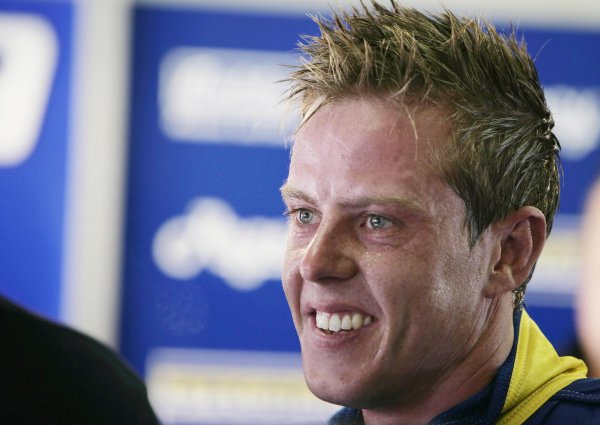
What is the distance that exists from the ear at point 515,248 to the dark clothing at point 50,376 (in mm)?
449

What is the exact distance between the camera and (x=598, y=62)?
326 centimetres

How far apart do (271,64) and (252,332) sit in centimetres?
82

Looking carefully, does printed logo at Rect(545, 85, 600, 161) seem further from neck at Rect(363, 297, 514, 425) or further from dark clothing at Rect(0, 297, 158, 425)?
dark clothing at Rect(0, 297, 158, 425)

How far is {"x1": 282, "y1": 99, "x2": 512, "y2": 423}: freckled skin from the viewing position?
114 cm

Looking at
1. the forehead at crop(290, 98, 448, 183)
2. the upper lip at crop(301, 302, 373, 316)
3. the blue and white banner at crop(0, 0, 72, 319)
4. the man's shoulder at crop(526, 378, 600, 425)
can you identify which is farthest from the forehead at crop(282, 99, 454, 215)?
the blue and white banner at crop(0, 0, 72, 319)

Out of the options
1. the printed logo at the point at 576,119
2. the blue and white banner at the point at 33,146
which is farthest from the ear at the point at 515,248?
the blue and white banner at the point at 33,146

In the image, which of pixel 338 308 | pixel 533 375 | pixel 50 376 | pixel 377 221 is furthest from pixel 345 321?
pixel 50 376

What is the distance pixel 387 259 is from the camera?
3.75ft

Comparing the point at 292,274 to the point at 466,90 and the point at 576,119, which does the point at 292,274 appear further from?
the point at 576,119

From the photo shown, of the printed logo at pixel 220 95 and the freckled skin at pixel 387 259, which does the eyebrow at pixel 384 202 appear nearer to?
the freckled skin at pixel 387 259

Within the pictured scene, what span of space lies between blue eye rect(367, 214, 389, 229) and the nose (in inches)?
1.1

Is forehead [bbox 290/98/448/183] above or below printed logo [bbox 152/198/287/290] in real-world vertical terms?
above

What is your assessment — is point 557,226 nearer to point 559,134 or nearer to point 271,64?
point 559,134

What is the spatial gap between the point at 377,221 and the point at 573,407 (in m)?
0.30
